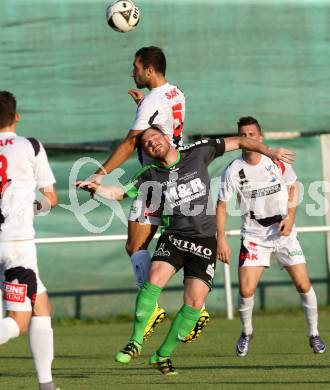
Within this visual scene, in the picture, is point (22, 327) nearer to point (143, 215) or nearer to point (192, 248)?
point (192, 248)

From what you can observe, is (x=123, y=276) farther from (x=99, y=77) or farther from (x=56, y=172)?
(x=99, y=77)

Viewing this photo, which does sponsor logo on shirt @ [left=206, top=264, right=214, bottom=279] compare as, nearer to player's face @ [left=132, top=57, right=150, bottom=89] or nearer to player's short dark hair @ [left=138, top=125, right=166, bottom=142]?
player's short dark hair @ [left=138, top=125, right=166, bottom=142]

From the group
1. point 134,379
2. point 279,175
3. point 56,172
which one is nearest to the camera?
point 134,379

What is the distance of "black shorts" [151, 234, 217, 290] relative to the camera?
336 inches

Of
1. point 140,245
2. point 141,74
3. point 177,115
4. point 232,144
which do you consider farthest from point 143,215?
point 141,74

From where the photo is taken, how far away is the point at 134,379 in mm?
8398

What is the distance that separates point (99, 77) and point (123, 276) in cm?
250

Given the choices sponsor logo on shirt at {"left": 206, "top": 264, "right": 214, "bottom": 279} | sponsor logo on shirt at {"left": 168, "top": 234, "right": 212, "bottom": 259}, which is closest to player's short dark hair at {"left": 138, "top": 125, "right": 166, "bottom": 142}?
sponsor logo on shirt at {"left": 168, "top": 234, "right": 212, "bottom": 259}

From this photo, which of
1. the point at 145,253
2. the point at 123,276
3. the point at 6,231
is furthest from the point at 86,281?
the point at 6,231

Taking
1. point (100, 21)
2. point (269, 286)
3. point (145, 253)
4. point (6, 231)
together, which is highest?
point (100, 21)

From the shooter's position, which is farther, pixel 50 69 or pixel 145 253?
pixel 50 69

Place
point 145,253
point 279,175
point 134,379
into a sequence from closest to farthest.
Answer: point 134,379
point 145,253
point 279,175

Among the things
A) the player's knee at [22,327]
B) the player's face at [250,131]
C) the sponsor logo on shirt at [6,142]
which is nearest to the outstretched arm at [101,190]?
the sponsor logo on shirt at [6,142]

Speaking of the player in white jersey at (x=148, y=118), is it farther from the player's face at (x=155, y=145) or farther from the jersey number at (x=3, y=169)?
the jersey number at (x=3, y=169)
